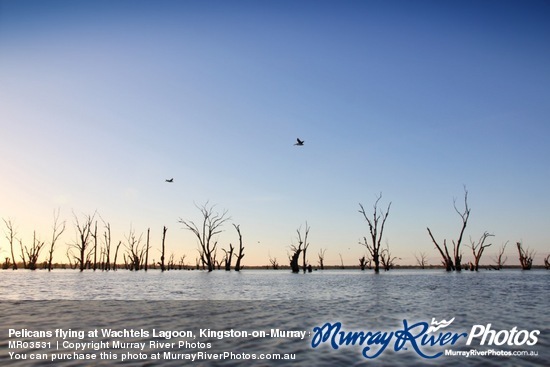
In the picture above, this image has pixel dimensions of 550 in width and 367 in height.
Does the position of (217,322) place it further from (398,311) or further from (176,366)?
(398,311)

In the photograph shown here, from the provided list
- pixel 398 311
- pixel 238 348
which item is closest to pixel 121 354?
pixel 238 348

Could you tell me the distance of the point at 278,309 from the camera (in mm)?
11922

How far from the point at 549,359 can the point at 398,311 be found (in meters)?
5.60

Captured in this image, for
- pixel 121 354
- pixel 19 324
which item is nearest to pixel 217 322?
pixel 121 354

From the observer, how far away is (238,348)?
6.55 m

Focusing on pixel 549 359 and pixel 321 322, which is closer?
pixel 549 359

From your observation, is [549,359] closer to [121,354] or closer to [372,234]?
[121,354]

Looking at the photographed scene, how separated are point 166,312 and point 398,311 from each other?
7302 millimetres

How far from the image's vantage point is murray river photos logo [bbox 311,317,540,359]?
6754 mm

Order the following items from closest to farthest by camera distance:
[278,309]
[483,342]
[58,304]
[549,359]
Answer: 1. [549,359]
2. [483,342]
3. [278,309]
4. [58,304]

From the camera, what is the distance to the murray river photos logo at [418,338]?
675 cm

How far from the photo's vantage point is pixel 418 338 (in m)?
7.59

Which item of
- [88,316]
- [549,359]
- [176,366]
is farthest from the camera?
[88,316]

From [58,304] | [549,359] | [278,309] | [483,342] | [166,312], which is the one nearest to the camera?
[549,359]
